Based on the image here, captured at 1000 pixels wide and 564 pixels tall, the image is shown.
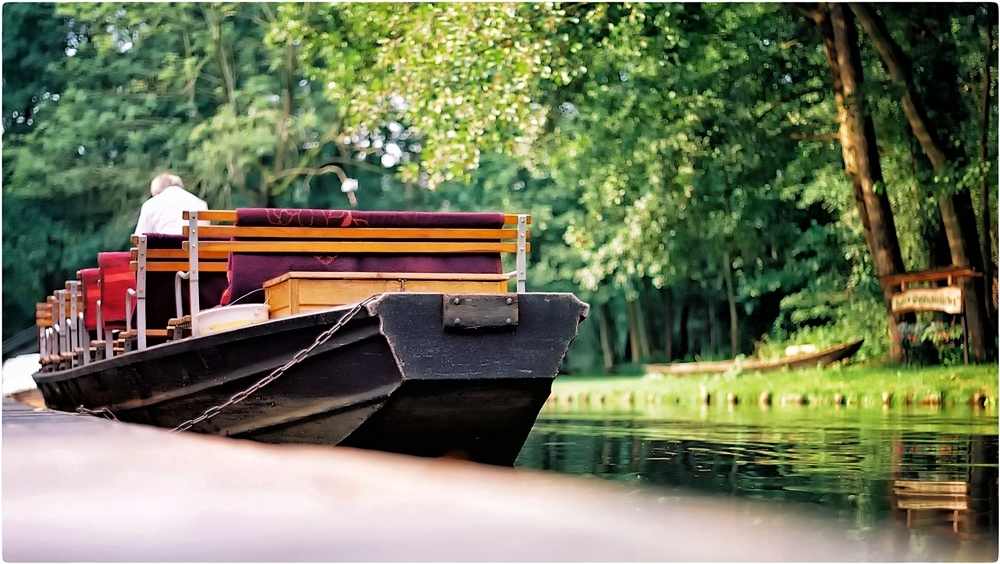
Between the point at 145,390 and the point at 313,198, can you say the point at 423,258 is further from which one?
the point at 313,198

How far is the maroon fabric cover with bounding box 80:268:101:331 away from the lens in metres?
11.9

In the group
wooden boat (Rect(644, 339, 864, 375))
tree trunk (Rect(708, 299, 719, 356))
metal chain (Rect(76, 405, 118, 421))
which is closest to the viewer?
metal chain (Rect(76, 405, 118, 421))

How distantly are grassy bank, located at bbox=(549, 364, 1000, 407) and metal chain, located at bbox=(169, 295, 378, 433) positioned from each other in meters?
9.65

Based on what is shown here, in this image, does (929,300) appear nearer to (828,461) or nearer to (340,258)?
(828,461)

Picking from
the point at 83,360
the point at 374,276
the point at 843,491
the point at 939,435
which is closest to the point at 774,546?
the point at 843,491

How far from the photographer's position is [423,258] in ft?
28.0

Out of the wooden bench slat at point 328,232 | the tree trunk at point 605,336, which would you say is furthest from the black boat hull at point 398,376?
the tree trunk at point 605,336

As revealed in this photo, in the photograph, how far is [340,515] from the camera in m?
5.23

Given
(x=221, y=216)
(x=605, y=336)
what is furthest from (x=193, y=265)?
(x=605, y=336)

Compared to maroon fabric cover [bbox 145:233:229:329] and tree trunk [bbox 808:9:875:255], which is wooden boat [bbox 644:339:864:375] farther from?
maroon fabric cover [bbox 145:233:229:329]

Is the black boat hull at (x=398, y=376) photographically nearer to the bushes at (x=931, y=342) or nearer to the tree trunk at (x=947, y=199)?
the tree trunk at (x=947, y=199)

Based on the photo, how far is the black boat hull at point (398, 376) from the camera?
717cm

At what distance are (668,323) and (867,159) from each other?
17.5 m

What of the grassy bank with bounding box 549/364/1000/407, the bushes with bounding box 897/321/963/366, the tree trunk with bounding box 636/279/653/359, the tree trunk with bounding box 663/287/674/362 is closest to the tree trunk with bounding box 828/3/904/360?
the bushes with bounding box 897/321/963/366
